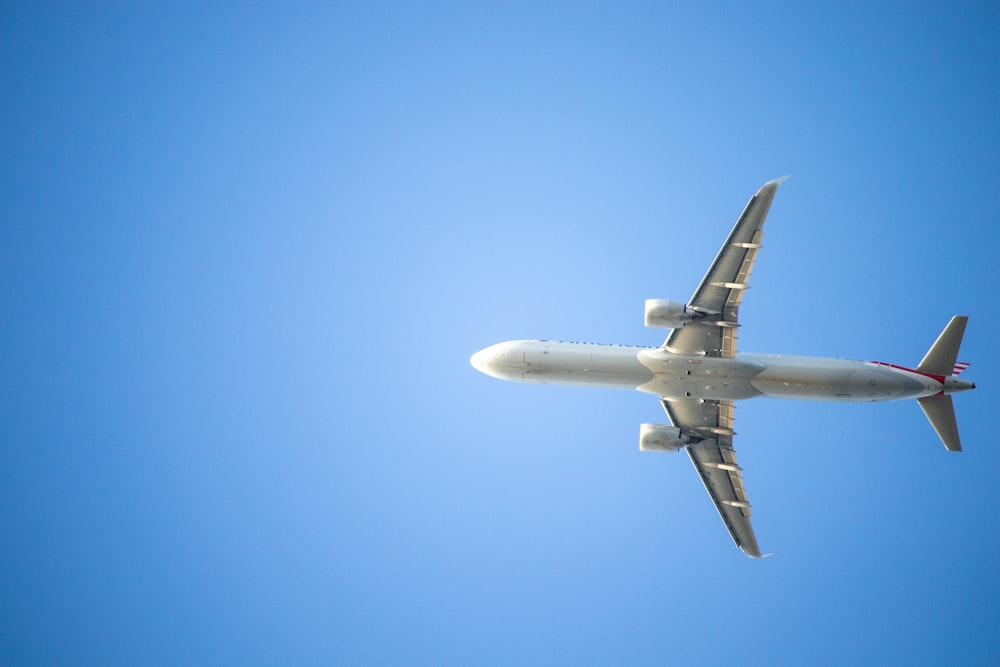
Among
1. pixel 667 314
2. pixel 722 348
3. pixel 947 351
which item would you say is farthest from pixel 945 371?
pixel 667 314

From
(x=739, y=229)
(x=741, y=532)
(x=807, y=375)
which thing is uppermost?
(x=739, y=229)

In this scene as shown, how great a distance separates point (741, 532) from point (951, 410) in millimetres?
12655

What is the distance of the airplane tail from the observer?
33.7 metres

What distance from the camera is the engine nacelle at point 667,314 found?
3316cm

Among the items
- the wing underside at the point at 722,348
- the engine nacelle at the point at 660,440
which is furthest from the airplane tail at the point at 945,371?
the engine nacelle at the point at 660,440

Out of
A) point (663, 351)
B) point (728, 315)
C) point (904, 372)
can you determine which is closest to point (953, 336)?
point (904, 372)

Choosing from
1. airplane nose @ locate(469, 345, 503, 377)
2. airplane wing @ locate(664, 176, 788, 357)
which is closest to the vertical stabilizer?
airplane wing @ locate(664, 176, 788, 357)

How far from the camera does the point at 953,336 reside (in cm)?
3362

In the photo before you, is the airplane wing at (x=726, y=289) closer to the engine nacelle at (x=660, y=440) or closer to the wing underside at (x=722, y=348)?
the wing underside at (x=722, y=348)

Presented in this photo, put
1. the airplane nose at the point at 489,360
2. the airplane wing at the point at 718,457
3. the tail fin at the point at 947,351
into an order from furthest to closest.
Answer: the airplane wing at the point at 718,457 → the airplane nose at the point at 489,360 → the tail fin at the point at 947,351

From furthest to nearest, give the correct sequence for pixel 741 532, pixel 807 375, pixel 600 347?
pixel 741 532
pixel 600 347
pixel 807 375

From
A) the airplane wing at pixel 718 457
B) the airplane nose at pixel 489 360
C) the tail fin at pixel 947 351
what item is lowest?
the airplane wing at pixel 718 457

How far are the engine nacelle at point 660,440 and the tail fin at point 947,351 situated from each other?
1283cm

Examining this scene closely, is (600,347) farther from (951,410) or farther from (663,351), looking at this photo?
(951,410)
